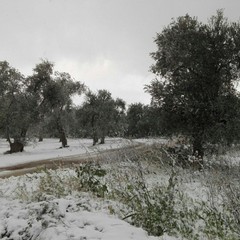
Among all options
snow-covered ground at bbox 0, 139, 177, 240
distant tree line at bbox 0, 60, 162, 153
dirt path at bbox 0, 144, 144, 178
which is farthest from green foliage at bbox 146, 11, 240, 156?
snow-covered ground at bbox 0, 139, 177, 240

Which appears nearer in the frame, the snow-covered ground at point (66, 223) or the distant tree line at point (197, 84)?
the snow-covered ground at point (66, 223)

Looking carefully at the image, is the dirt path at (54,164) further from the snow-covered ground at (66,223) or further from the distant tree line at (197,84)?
the distant tree line at (197,84)

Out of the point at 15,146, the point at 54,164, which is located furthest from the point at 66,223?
the point at 15,146

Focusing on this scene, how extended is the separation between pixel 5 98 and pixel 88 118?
1760 cm

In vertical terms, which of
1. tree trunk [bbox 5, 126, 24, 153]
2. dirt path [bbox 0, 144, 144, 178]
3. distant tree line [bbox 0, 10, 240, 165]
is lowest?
dirt path [bbox 0, 144, 144, 178]

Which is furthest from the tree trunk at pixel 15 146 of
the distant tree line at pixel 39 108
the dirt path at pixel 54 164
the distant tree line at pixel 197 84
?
the distant tree line at pixel 197 84

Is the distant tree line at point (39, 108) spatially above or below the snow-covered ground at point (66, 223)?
above

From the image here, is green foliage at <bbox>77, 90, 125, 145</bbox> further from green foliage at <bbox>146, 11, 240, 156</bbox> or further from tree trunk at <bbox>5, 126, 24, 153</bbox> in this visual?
green foliage at <bbox>146, 11, 240, 156</bbox>

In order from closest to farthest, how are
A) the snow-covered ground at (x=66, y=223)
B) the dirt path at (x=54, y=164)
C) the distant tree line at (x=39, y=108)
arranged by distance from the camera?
the snow-covered ground at (x=66, y=223), the dirt path at (x=54, y=164), the distant tree line at (x=39, y=108)

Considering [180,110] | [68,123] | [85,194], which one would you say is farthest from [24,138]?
[85,194]

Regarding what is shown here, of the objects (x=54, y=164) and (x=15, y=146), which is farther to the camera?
(x=15, y=146)

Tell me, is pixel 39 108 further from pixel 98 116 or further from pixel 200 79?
pixel 200 79

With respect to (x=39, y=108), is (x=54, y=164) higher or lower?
lower

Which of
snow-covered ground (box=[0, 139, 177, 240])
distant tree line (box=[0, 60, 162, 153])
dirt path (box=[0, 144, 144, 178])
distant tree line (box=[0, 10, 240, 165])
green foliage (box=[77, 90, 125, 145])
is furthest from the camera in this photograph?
green foliage (box=[77, 90, 125, 145])
